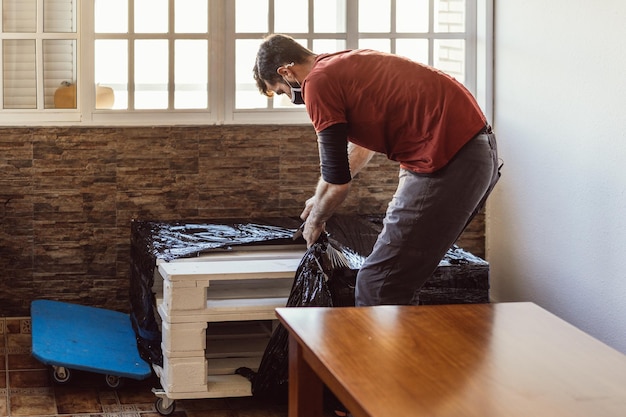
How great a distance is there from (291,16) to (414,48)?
714mm

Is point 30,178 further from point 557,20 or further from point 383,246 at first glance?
point 557,20

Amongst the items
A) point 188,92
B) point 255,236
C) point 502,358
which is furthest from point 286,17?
point 502,358

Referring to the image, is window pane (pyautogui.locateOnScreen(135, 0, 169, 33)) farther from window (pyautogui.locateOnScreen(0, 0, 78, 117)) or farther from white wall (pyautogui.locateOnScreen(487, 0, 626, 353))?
white wall (pyautogui.locateOnScreen(487, 0, 626, 353))

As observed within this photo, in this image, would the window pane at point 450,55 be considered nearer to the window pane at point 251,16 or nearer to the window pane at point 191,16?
the window pane at point 251,16

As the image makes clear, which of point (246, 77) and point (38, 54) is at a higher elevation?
point (38, 54)

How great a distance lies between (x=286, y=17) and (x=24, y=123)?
149 cm

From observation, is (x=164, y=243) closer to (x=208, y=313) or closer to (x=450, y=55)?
(x=208, y=313)

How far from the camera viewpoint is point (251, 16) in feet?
17.3

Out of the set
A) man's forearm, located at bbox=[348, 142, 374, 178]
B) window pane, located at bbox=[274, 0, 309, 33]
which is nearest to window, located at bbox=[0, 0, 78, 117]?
window pane, located at bbox=[274, 0, 309, 33]

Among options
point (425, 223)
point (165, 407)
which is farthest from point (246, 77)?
point (425, 223)

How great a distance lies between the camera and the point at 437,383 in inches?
82.4

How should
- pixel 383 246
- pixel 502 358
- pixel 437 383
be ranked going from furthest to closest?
pixel 383 246
pixel 502 358
pixel 437 383

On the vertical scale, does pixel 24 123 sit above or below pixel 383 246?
above

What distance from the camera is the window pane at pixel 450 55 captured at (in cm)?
550
